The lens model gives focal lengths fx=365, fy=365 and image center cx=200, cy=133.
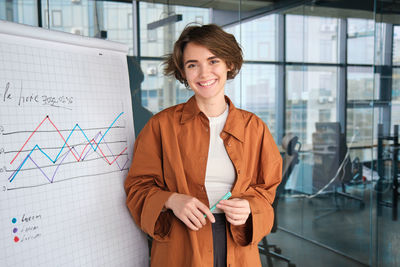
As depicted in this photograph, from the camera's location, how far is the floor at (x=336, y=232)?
270 cm

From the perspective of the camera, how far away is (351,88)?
9.41 feet

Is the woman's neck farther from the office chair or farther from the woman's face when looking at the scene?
the office chair

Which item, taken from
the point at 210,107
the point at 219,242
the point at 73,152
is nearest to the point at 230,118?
the point at 210,107

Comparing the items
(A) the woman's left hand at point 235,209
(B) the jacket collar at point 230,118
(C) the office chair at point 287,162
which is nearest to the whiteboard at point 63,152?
(B) the jacket collar at point 230,118

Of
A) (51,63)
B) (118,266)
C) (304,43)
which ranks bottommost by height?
(118,266)

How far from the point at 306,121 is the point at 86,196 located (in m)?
2.29

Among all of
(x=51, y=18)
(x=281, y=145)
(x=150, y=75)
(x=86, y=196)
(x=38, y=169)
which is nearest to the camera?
(x=38, y=169)

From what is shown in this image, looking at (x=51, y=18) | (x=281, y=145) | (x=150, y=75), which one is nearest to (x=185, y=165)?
(x=150, y=75)

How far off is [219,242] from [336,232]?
1959 millimetres

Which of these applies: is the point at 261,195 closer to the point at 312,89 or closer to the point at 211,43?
the point at 211,43

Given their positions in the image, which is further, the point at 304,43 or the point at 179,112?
the point at 304,43

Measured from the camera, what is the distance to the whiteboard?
3.76ft

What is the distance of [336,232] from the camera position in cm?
298

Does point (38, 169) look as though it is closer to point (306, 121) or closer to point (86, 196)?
point (86, 196)
